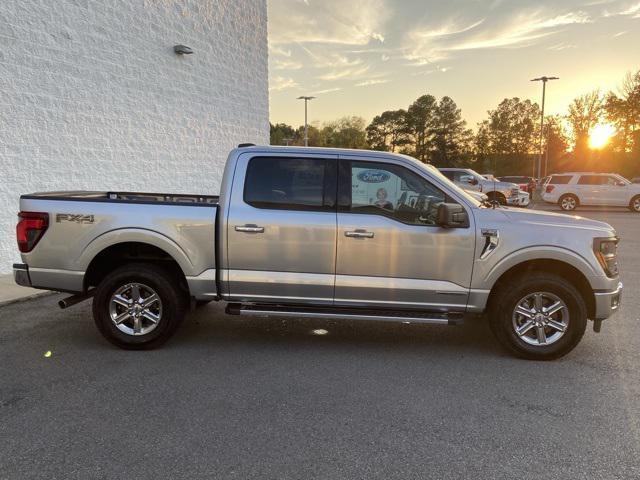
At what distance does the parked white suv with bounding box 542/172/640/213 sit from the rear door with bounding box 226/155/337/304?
2114 cm

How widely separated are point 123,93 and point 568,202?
67.0 ft

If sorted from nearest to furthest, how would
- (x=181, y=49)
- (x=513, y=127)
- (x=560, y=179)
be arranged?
(x=181, y=49)
(x=560, y=179)
(x=513, y=127)

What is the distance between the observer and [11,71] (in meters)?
7.37

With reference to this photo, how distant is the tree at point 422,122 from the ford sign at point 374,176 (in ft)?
286

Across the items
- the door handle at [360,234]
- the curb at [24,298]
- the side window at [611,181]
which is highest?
the side window at [611,181]

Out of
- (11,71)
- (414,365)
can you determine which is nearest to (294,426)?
(414,365)

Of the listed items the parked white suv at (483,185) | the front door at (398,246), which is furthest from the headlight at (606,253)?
the parked white suv at (483,185)

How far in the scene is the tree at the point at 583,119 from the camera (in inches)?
2410

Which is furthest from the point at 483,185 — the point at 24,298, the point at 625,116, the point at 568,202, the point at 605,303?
the point at 625,116

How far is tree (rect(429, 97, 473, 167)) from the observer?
85594 mm

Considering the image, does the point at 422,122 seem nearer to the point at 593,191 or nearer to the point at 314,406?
the point at 593,191

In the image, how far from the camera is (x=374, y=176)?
4645 mm

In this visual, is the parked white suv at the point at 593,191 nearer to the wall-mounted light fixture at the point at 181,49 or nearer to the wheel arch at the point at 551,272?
the wall-mounted light fixture at the point at 181,49

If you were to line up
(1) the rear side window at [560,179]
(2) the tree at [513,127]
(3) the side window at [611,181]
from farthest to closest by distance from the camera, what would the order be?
(2) the tree at [513,127] → (1) the rear side window at [560,179] → (3) the side window at [611,181]
